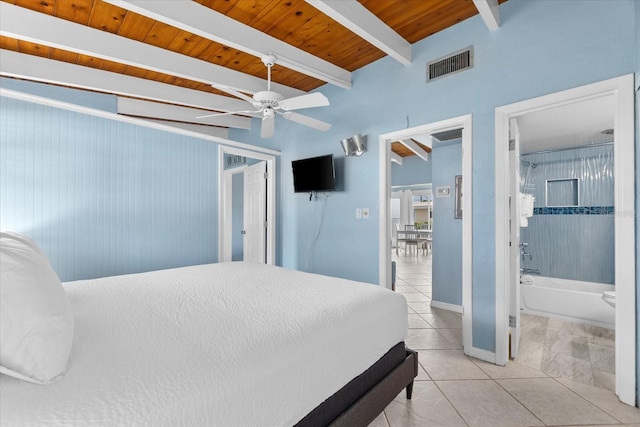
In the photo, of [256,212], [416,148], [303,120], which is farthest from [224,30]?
[416,148]

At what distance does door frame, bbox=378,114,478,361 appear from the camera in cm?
257

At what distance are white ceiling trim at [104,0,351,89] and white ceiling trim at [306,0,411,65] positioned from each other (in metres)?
0.70

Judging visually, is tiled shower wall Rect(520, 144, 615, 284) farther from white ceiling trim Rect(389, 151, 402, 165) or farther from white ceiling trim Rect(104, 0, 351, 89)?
white ceiling trim Rect(104, 0, 351, 89)

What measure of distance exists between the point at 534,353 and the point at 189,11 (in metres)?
4.04

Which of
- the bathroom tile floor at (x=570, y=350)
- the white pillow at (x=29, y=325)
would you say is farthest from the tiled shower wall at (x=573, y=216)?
the white pillow at (x=29, y=325)

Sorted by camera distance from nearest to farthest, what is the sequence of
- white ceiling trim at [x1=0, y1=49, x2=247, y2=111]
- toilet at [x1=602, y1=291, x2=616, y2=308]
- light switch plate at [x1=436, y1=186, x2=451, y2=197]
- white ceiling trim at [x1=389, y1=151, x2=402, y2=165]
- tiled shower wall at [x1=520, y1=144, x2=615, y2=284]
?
toilet at [x1=602, y1=291, x2=616, y2=308], white ceiling trim at [x1=0, y1=49, x2=247, y2=111], light switch plate at [x1=436, y1=186, x2=451, y2=197], tiled shower wall at [x1=520, y1=144, x2=615, y2=284], white ceiling trim at [x1=389, y1=151, x2=402, y2=165]

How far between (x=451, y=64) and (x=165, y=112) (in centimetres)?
388

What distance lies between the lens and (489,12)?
221cm

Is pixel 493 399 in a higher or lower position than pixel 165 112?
lower

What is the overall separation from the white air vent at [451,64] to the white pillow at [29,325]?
10.3ft

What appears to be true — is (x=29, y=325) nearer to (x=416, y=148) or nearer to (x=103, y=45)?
(x=103, y=45)

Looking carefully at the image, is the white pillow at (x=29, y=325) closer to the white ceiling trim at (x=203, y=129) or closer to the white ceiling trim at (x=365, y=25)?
the white ceiling trim at (x=365, y=25)

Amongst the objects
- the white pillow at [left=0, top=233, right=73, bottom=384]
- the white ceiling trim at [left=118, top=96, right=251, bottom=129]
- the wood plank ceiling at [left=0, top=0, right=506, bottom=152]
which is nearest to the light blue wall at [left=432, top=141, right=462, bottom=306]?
the wood plank ceiling at [left=0, top=0, right=506, bottom=152]

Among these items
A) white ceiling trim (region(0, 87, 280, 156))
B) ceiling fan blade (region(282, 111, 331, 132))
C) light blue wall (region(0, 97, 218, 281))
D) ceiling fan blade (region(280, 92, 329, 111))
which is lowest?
light blue wall (region(0, 97, 218, 281))
